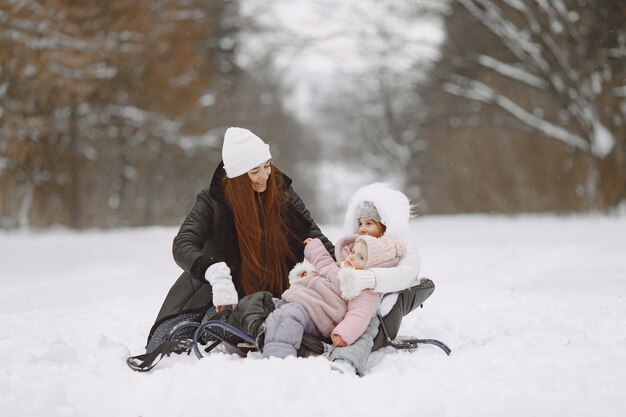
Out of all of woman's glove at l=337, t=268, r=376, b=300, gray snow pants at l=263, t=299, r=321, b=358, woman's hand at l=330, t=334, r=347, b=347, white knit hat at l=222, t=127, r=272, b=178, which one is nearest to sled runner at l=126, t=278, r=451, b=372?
gray snow pants at l=263, t=299, r=321, b=358

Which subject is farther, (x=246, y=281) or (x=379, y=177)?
(x=379, y=177)

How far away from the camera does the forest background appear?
45.1 ft

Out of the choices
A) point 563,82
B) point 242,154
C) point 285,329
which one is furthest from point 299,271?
point 563,82

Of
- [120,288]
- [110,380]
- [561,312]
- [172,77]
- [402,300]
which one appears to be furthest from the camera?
[172,77]

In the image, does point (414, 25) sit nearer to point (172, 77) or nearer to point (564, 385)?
point (172, 77)

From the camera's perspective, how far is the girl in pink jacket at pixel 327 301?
154 inches

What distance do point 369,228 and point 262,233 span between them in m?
0.64

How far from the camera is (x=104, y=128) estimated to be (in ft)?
62.8

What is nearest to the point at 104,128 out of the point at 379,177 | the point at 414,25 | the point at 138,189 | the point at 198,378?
the point at 138,189

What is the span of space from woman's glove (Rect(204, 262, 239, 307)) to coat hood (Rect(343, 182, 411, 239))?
90cm

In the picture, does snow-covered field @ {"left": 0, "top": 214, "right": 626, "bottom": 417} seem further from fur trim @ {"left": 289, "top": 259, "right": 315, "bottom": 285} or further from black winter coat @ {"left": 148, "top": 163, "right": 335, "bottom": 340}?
fur trim @ {"left": 289, "top": 259, "right": 315, "bottom": 285}

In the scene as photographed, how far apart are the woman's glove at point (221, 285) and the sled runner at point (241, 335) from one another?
0.22 feet

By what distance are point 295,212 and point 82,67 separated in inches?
435

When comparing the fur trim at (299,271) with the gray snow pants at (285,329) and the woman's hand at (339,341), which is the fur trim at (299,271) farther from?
the woman's hand at (339,341)
